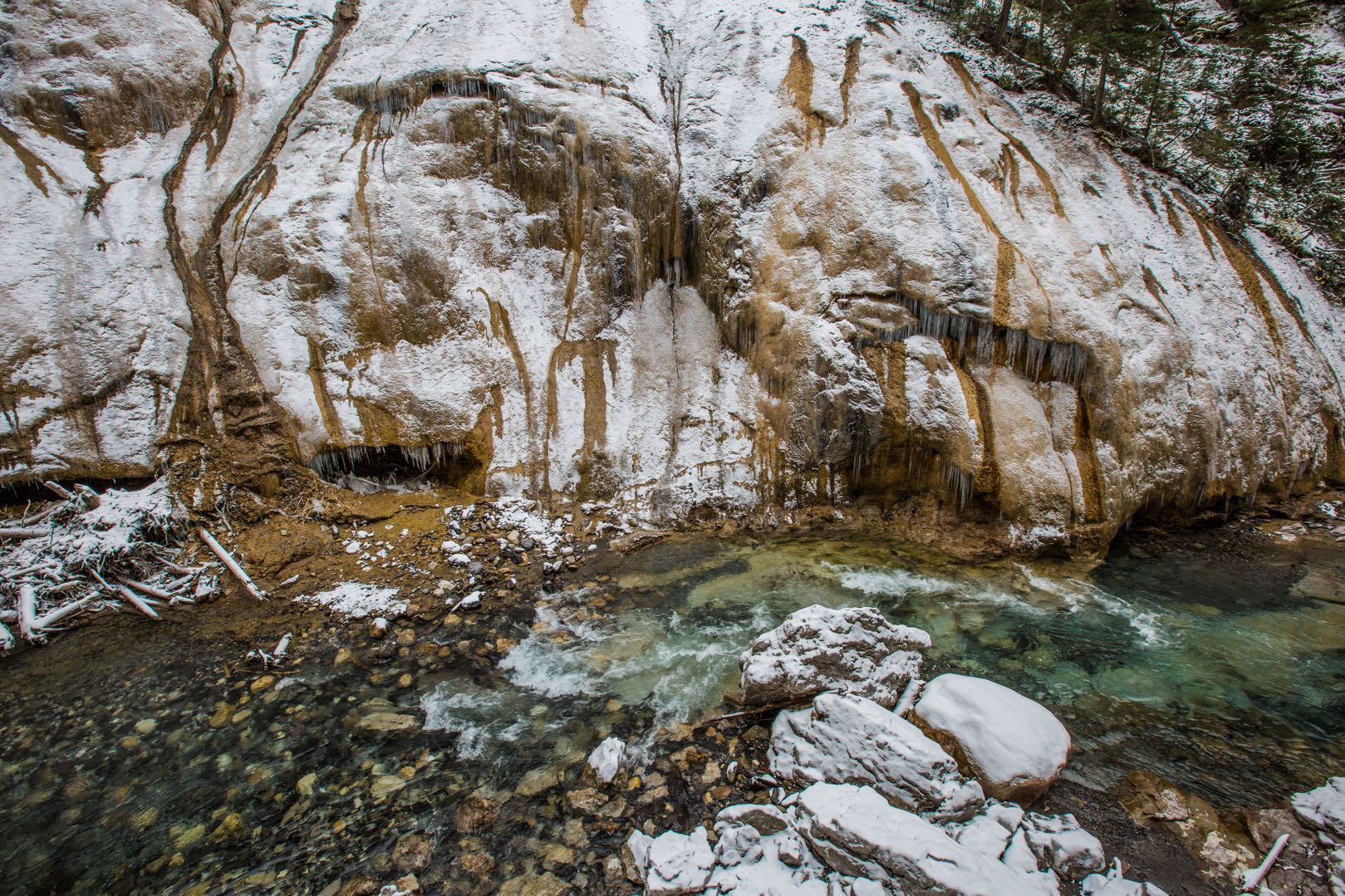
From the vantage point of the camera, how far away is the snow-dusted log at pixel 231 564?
578 cm

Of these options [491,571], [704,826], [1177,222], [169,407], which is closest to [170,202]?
[169,407]

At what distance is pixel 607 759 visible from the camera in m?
3.93

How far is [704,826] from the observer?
350 cm

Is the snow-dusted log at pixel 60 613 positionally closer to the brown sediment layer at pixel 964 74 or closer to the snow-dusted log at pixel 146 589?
the snow-dusted log at pixel 146 589

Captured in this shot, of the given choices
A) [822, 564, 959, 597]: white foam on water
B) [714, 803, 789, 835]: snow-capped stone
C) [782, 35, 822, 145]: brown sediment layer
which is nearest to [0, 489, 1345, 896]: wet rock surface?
[714, 803, 789, 835]: snow-capped stone

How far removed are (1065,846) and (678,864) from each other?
2325mm

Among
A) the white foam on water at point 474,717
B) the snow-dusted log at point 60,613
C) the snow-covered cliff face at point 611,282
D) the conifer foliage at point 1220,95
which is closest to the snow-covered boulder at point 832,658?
the white foam on water at point 474,717

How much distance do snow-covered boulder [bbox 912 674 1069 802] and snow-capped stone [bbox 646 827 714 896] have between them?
75.2 inches

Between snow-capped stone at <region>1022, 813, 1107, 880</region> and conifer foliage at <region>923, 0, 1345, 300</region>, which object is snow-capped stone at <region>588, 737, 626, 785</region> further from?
conifer foliage at <region>923, 0, 1345, 300</region>

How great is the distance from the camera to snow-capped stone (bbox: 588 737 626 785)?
3.85 meters

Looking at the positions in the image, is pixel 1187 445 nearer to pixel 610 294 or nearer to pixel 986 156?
pixel 986 156

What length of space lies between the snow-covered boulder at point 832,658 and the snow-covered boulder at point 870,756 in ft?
0.96

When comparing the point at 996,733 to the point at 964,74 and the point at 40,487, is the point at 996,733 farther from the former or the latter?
the point at 964,74

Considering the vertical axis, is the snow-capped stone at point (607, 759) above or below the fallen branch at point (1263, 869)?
above
